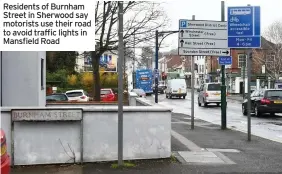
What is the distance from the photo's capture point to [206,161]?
9008 millimetres

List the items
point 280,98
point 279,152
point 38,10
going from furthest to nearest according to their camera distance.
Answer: point 280,98
point 279,152
point 38,10

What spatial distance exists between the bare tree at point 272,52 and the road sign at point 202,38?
5115 cm

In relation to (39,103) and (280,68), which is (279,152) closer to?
(39,103)

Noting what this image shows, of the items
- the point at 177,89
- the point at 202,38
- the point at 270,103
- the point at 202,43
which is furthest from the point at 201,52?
the point at 177,89

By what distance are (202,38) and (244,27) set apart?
7.40 feet

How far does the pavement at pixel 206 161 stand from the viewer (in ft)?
26.4

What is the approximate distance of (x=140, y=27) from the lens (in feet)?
95.7

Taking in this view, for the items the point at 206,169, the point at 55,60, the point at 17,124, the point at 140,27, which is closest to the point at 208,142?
the point at 206,169

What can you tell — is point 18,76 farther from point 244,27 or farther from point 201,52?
point 244,27

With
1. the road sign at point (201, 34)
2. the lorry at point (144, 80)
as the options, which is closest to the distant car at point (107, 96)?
the road sign at point (201, 34)

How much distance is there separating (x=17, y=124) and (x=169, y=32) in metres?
22.3

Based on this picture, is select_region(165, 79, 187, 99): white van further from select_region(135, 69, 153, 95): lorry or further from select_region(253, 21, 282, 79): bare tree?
select_region(253, 21, 282, 79): bare tree

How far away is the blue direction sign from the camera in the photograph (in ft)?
41.3

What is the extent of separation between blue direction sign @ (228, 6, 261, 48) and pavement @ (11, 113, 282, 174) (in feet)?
8.61
